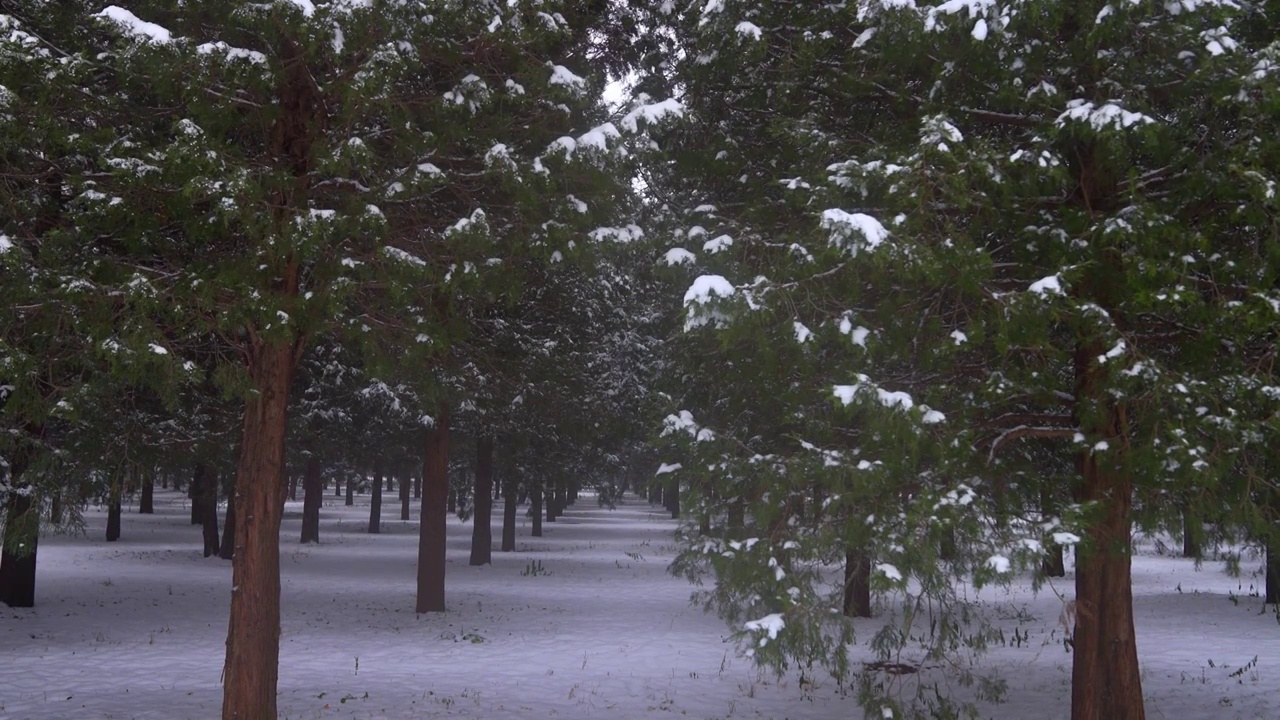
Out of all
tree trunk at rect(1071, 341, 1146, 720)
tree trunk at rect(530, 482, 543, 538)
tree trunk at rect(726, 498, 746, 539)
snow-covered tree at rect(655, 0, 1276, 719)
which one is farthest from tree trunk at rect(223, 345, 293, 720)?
tree trunk at rect(530, 482, 543, 538)

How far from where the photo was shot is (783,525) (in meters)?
7.71

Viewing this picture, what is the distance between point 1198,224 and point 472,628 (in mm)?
12583

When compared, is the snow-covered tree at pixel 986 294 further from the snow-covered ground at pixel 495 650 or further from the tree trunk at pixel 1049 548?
the snow-covered ground at pixel 495 650

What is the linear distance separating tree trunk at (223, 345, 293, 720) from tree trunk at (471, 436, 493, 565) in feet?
50.3

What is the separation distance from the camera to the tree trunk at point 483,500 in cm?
2509

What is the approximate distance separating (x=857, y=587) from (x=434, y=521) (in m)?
7.14

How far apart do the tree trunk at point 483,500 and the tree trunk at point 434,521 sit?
6407mm

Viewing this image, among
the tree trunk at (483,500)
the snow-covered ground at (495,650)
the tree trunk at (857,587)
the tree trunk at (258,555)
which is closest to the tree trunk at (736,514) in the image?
the tree trunk at (857,587)

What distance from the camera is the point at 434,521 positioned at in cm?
1727

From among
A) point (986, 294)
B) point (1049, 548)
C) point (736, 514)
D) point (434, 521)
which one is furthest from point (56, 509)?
point (1049, 548)

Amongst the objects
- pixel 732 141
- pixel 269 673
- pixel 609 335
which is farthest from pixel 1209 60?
pixel 609 335

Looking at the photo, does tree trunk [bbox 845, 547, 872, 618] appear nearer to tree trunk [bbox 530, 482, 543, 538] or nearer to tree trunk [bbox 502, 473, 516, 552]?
tree trunk [bbox 502, 473, 516, 552]

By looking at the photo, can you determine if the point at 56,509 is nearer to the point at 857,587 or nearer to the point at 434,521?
the point at 434,521

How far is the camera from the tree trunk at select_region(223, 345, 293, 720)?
8.45 metres
